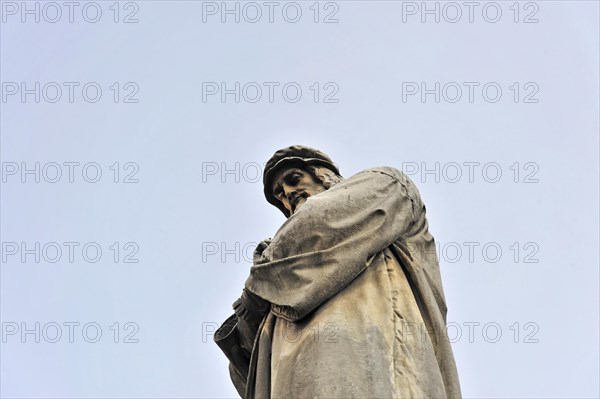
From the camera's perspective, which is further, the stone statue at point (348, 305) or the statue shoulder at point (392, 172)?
the statue shoulder at point (392, 172)

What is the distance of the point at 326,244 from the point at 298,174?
1.70 meters

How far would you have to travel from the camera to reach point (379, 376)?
1182 centimetres

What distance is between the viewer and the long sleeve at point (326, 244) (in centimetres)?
1248

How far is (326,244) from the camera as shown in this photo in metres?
12.7

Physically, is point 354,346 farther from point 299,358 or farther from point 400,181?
point 400,181

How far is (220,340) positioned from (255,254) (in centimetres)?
83

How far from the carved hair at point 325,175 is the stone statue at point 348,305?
0.35 metres

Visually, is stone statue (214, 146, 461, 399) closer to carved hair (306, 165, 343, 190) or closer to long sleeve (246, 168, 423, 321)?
long sleeve (246, 168, 423, 321)

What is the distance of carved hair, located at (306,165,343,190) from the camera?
14125mm

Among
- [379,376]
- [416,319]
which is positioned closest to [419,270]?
[416,319]

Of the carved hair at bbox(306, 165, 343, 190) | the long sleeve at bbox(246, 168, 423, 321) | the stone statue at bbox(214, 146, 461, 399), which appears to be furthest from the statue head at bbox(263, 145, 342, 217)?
the long sleeve at bbox(246, 168, 423, 321)

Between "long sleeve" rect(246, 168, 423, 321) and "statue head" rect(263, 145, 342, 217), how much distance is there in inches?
35.0

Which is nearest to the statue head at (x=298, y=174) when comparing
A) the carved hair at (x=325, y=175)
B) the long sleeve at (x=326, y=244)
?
the carved hair at (x=325, y=175)

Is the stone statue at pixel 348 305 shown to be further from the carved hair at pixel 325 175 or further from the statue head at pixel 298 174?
the statue head at pixel 298 174
